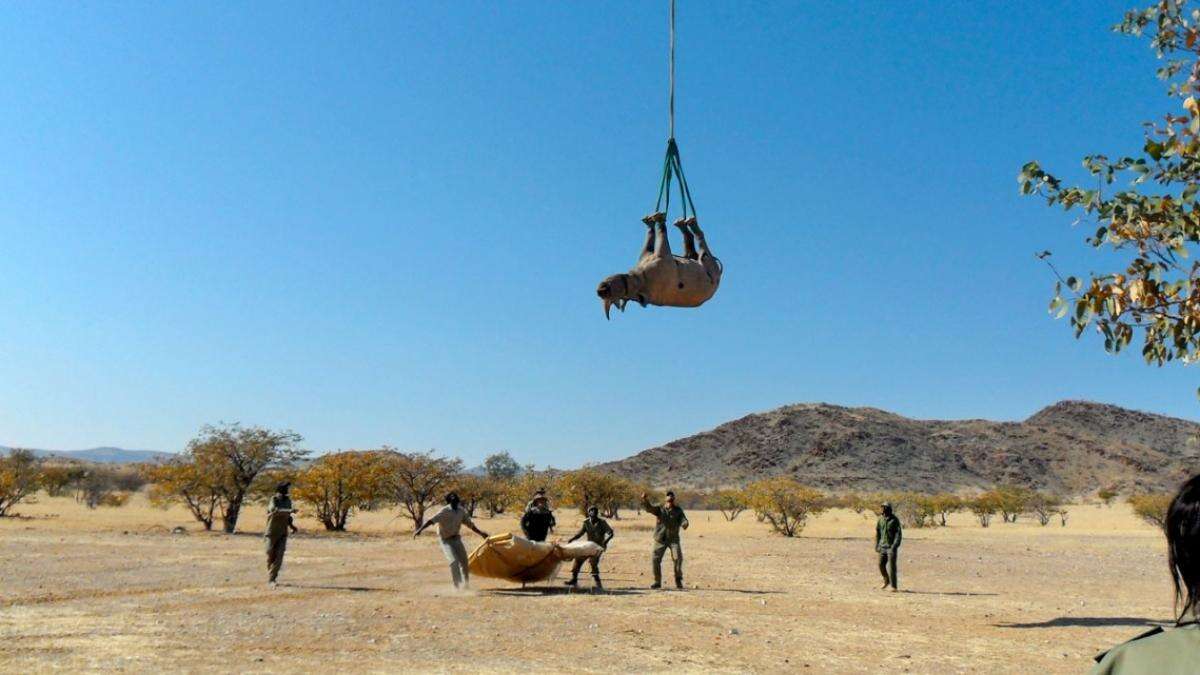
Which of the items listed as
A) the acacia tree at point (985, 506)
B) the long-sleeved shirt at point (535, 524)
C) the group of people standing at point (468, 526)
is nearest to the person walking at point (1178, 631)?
the group of people standing at point (468, 526)

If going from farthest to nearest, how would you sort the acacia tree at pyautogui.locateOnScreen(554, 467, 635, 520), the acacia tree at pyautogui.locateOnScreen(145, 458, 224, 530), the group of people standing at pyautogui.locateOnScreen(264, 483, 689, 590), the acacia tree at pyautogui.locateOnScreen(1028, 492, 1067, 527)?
the acacia tree at pyautogui.locateOnScreen(1028, 492, 1067, 527) → the acacia tree at pyautogui.locateOnScreen(554, 467, 635, 520) → the acacia tree at pyautogui.locateOnScreen(145, 458, 224, 530) → the group of people standing at pyautogui.locateOnScreen(264, 483, 689, 590)

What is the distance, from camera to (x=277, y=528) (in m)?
16.9

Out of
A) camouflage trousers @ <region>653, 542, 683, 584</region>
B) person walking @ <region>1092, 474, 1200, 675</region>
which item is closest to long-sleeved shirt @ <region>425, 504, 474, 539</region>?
camouflage trousers @ <region>653, 542, 683, 584</region>

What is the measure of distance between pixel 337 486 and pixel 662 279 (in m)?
33.4

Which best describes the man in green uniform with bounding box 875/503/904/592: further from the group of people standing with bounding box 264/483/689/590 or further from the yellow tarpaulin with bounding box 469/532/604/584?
the yellow tarpaulin with bounding box 469/532/604/584

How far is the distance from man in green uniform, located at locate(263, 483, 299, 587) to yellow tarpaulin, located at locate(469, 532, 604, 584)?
12.1ft

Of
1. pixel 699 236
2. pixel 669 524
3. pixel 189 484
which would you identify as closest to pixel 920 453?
pixel 189 484

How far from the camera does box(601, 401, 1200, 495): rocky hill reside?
4387 inches

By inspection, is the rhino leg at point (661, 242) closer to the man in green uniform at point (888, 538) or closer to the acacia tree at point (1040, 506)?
the man in green uniform at point (888, 538)

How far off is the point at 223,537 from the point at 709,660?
27606 millimetres

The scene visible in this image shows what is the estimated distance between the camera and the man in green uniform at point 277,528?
16.9 m

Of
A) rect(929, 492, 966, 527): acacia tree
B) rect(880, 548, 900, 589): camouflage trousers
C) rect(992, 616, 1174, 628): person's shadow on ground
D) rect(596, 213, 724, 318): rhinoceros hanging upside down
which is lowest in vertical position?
rect(992, 616, 1174, 628): person's shadow on ground

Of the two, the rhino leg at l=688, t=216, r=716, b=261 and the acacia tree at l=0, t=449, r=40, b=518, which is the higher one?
the rhino leg at l=688, t=216, r=716, b=261

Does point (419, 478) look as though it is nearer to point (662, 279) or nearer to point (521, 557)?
point (521, 557)
